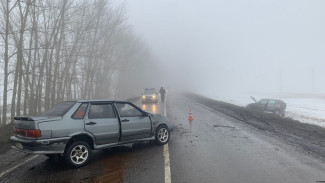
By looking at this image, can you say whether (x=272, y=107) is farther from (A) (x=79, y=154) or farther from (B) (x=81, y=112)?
(A) (x=79, y=154)

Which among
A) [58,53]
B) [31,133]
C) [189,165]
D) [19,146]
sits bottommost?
[189,165]

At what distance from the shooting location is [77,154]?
6402mm

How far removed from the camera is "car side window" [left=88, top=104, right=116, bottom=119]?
6852mm

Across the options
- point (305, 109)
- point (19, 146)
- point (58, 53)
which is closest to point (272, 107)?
point (305, 109)

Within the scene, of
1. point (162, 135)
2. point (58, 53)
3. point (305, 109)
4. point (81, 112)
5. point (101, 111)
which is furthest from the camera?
point (305, 109)

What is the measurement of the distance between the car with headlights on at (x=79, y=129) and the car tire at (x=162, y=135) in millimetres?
500

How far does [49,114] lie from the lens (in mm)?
6684

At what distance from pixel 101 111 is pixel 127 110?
92cm

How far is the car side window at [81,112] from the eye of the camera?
6.49 m

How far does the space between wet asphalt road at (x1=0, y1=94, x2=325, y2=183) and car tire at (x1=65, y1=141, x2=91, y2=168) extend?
170 millimetres

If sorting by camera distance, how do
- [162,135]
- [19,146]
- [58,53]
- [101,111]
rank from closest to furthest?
1. [19,146]
2. [101,111]
3. [162,135]
4. [58,53]

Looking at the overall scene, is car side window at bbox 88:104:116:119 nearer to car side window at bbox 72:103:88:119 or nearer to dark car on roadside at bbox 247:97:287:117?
car side window at bbox 72:103:88:119

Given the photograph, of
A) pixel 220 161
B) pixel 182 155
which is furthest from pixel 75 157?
pixel 220 161

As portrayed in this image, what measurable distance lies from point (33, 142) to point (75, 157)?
3.24ft
